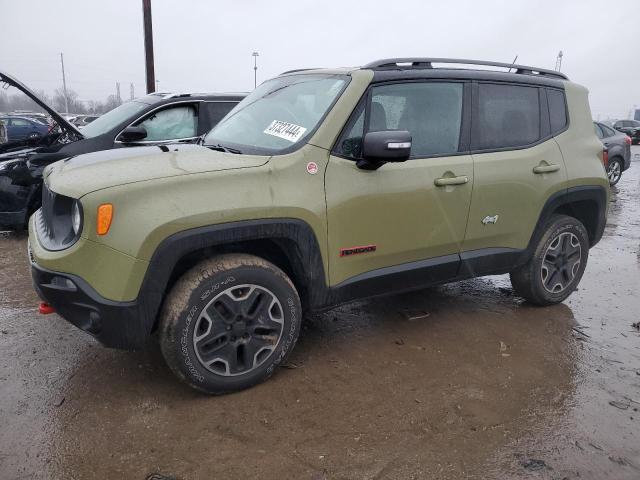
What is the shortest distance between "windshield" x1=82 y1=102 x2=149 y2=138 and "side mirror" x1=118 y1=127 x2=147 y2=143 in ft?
0.87

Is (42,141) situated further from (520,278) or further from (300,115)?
(520,278)

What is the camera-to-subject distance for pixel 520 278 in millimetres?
4203

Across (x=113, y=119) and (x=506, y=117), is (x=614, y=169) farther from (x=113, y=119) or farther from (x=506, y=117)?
(x=113, y=119)

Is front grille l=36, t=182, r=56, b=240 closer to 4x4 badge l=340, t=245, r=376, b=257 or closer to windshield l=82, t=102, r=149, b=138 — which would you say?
4x4 badge l=340, t=245, r=376, b=257

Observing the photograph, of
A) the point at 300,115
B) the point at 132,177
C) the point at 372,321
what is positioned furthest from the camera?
the point at 372,321

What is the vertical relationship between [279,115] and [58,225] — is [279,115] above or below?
above

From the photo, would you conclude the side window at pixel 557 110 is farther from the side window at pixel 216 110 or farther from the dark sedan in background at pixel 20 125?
the dark sedan in background at pixel 20 125

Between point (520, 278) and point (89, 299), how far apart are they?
3.31 m

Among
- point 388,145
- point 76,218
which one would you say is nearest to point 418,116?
point 388,145

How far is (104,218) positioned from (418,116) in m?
2.10

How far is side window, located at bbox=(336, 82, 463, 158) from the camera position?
10.3 feet

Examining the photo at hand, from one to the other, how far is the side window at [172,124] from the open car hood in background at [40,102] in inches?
29.8

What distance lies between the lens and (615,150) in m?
12.0

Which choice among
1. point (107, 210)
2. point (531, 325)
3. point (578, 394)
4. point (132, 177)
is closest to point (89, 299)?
point (107, 210)
